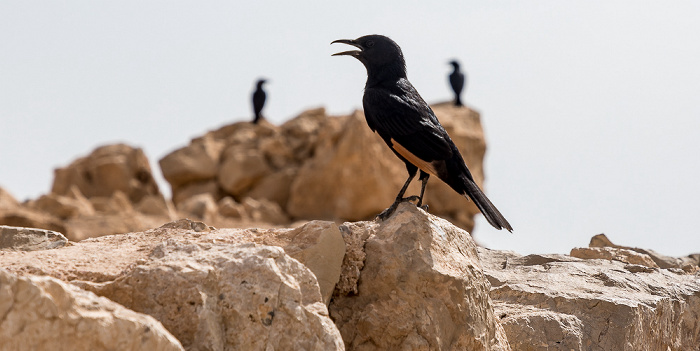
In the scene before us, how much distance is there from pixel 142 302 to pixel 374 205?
1773 cm

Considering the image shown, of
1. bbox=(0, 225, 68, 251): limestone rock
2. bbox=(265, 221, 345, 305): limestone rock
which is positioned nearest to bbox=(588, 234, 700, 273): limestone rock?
bbox=(265, 221, 345, 305): limestone rock

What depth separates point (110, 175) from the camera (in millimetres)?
22141

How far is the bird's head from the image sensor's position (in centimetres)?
489

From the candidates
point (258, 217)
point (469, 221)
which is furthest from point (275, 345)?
point (469, 221)

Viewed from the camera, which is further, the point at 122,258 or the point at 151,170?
the point at 151,170

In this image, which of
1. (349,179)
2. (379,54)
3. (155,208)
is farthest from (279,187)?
(379,54)

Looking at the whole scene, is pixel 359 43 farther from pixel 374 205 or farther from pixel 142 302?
pixel 374 205

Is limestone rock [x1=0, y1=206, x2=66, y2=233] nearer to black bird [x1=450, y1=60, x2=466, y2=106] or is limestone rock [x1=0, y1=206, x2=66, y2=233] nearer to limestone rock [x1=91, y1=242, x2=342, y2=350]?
black bird [x1=450, y1=60, x2=466, y2=106]

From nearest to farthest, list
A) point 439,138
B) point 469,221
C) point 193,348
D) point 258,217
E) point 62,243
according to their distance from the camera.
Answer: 1. point 193,348
2. point 62,243
3. point 439,138
4. point 258,217
5. point 469,221

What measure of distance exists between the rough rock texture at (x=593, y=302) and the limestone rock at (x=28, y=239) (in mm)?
2306

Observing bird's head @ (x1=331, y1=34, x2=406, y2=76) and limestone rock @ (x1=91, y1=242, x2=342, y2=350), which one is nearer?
limestone rock @ (x1=91, y1=242, x2=342, y2=350)

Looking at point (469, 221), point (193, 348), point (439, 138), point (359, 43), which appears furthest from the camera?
point (469, 221)

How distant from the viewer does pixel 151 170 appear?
893 inches

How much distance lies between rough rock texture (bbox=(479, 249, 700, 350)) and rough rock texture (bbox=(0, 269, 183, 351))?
237 cm
